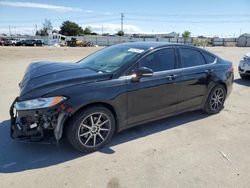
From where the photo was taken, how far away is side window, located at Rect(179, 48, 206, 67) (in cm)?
446

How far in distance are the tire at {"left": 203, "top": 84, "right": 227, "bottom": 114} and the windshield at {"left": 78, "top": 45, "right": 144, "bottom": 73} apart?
79.0 inches

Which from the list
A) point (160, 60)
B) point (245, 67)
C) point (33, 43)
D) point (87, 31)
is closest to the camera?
point (160, 60)

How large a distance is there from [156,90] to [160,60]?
1.83 ft

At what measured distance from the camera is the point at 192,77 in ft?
14.7

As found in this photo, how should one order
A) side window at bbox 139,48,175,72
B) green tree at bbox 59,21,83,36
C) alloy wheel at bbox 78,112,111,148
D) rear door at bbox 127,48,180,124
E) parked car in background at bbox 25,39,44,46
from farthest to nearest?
green tree at bbox 59,21,83,36, parked car in background at bbox 25,39,44,46, side window at bbox 139,48,175,72, rear door at bbox 127,48,180,124, alloy wheel at bbox 78,112,111,148

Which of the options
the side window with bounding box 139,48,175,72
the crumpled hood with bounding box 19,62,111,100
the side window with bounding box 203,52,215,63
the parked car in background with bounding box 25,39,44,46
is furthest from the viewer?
the parked car in background with bounding box 25,39,44,46

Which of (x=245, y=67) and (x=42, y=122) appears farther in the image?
(x=245, y=67)

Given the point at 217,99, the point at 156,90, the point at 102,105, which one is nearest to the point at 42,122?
the point at 102,105

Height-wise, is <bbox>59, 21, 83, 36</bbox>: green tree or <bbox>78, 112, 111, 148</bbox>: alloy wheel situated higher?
<bbox>59, 21, 83, 36</bbox>: green tree

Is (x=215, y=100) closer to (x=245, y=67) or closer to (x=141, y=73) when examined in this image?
(x=141, y=73)

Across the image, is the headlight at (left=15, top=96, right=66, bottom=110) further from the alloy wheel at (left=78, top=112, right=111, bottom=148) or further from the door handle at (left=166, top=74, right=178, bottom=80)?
the door handle at (left=166, top=74, right=178, bottom=80)

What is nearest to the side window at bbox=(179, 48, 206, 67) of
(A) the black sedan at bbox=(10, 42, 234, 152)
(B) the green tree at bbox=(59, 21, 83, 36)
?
(A) the black sedan at bbox=(10, 42, 234, 152)

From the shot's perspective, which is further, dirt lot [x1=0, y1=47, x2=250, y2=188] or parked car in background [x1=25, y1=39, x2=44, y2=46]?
parked car in background [x1=25, y1=39, x2=44, y2=46]

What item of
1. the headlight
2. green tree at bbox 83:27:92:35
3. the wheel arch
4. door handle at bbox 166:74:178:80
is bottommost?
the wheel arch
